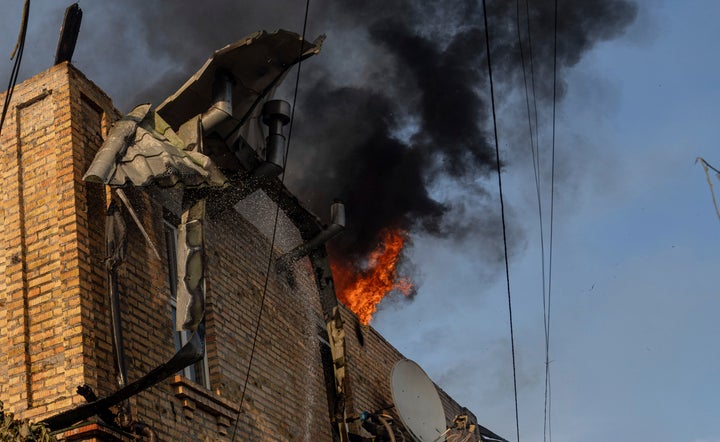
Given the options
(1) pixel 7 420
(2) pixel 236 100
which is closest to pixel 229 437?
(1) pixel 7 420

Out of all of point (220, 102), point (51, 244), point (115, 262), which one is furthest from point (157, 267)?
point (220, 102)

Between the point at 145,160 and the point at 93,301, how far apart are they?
1.47 m

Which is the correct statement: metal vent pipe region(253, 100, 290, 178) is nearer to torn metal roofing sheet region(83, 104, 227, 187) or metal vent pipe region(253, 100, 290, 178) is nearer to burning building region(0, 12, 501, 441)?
burning building region(0, 12, 501, 441)

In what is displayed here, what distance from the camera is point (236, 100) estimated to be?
11125mm

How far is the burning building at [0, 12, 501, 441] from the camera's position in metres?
8.62

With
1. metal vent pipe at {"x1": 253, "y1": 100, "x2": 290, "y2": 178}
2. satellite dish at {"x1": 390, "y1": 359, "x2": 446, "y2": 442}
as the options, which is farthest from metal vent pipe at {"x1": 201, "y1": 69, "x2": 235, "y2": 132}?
satellite dish at {"x1": 390, "y1": 359, "x2": 446, "y2": 442}

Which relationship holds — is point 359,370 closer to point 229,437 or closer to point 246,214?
point 246,214

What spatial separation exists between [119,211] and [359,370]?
6.43 metres

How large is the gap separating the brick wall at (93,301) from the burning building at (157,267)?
0.02 metres

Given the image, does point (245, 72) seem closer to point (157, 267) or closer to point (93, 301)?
point (157, 267)

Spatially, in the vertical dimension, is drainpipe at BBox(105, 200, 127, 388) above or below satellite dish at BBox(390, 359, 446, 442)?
below

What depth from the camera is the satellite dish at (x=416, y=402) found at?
528 inches

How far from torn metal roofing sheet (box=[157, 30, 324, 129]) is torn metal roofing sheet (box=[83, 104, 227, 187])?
95cm

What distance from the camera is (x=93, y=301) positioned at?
8898 millimetres
